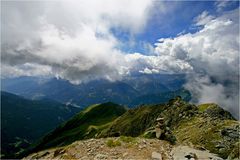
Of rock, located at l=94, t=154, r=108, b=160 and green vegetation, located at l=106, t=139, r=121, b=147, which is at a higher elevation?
green vegetation, located at l=106, t=139, r=121, b=147

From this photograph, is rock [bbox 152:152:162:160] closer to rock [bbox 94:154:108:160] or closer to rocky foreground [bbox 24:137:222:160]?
rocky foreground [bbox 24:137:222:160]

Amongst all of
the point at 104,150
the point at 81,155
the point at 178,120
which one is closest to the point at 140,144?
the point at 104,150

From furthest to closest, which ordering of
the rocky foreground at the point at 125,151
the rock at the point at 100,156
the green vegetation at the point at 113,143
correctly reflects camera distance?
the green vegetation at the point at 113,143 < the rocky foreground at the point at 125,151 < the rock at the point at 100,156

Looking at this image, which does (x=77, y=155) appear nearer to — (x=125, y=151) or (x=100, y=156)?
(x=100, y=156)

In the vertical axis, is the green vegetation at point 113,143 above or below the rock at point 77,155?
above

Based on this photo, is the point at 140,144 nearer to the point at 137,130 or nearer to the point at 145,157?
the point at 145,157

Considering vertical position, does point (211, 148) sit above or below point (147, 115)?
below

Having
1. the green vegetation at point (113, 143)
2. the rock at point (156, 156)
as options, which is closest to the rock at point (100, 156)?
the green vegetation at point (113, 143)

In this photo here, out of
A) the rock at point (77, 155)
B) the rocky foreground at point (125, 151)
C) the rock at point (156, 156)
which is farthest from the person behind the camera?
the rock at point (77, 155)

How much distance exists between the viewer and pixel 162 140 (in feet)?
105

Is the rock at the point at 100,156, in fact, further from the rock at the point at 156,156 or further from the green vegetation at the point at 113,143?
the rock at the point at 156,156

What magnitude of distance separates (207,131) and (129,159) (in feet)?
182

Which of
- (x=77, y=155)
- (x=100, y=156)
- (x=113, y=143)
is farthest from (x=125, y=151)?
(x=77, y=155)

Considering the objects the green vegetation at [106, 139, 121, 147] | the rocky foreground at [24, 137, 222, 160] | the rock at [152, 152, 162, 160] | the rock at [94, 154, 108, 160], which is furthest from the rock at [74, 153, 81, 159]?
the rock at [152, 152, 162, 160]
